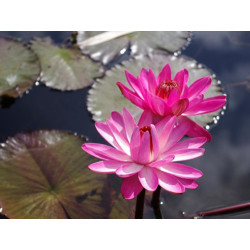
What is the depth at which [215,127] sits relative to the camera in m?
1.88

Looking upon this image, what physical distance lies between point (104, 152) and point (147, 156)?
151mm

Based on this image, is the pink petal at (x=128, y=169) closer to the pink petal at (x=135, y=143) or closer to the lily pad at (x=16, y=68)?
the pink petal at (x=135, y=143)

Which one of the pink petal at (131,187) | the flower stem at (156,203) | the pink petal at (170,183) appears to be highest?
the pink petal at (170,183)

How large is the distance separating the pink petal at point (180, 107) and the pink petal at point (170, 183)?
0.25m

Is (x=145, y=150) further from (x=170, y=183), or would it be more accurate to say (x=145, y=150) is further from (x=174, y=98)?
(x=174, y=98)

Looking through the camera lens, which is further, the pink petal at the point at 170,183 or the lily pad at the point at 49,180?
A: the lily pad at the point at 49,180

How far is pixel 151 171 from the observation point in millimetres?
1209

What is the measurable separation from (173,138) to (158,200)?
373 millimetres

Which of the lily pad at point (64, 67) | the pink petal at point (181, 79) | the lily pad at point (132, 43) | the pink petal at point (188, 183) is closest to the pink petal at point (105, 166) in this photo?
the pink petal at point (188, 183)

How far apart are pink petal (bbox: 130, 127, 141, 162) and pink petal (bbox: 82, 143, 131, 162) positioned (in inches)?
1.6

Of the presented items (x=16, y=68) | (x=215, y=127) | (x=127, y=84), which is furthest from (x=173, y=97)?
(x=16, y=68)

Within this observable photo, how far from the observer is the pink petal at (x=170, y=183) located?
1.15m

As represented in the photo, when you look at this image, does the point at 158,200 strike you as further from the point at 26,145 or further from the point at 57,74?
the point at 57,74

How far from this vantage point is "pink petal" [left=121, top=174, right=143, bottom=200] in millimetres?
1161
